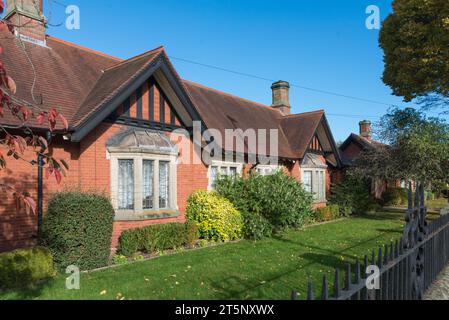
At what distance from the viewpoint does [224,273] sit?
746cm

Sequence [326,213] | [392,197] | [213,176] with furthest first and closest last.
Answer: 1. [392,197]
2. [326,213]
3. [213,176]

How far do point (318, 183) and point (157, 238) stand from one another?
503 inches

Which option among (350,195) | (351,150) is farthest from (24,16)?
(351,150)

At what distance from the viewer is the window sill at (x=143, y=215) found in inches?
389

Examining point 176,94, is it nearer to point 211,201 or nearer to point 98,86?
point 98,86

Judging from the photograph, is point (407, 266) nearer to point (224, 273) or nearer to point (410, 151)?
point (224, 273)

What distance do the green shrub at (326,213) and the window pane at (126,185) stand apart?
11.0 metres

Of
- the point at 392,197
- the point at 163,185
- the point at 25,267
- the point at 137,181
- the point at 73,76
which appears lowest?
the point at 392,197

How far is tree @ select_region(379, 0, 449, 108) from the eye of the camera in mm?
14945

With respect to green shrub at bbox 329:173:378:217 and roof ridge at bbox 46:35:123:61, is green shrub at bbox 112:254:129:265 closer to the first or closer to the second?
roof ridge at bbox 46:35:123:61

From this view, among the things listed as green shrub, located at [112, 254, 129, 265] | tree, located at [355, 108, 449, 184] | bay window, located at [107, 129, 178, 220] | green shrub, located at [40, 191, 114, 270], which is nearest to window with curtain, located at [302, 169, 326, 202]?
tree, located at [355, 108, 449, 184]
